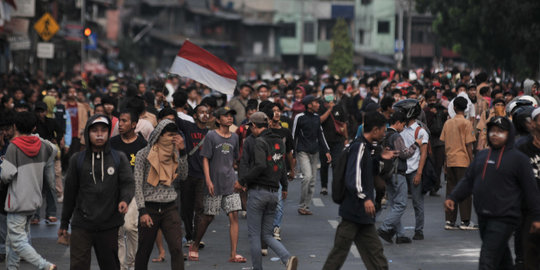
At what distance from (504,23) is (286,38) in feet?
202

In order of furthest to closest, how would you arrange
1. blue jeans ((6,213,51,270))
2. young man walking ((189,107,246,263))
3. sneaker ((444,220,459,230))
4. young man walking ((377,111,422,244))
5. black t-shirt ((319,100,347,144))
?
black t-shirt ((319,100,347,144)) → sneaker ((444,220,459,230)) → young man walking ((377,111,422,244)) → young man walking ((189,107,246,263)) → blue jeans ((6,213,51,270))

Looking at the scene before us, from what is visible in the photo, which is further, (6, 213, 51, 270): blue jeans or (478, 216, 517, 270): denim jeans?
(6, 213, 51, 270): blue jeans

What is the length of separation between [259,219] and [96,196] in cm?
230

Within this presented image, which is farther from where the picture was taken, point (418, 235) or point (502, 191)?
point (418, 235)

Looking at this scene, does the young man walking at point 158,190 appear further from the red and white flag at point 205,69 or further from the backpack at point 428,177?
the backpack at point 428,177

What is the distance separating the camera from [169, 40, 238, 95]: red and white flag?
14.3m

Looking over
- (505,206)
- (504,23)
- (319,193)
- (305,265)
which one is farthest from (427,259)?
(504,23)

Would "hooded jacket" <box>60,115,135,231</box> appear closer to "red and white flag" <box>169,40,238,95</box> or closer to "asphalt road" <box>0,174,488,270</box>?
"asphalt road" <box>0,174,488,270</box>

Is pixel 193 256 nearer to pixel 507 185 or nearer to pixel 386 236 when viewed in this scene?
pixel 386 236

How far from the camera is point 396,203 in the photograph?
516 inches

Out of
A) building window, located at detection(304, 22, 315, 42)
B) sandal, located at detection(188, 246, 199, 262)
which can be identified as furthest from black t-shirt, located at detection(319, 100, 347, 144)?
building window, located at detection(304, 22, 315, 42)

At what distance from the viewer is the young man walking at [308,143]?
16.4 meters

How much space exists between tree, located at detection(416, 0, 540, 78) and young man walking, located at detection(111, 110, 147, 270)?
23.1m

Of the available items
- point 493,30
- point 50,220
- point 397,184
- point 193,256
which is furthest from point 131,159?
point 493,30
